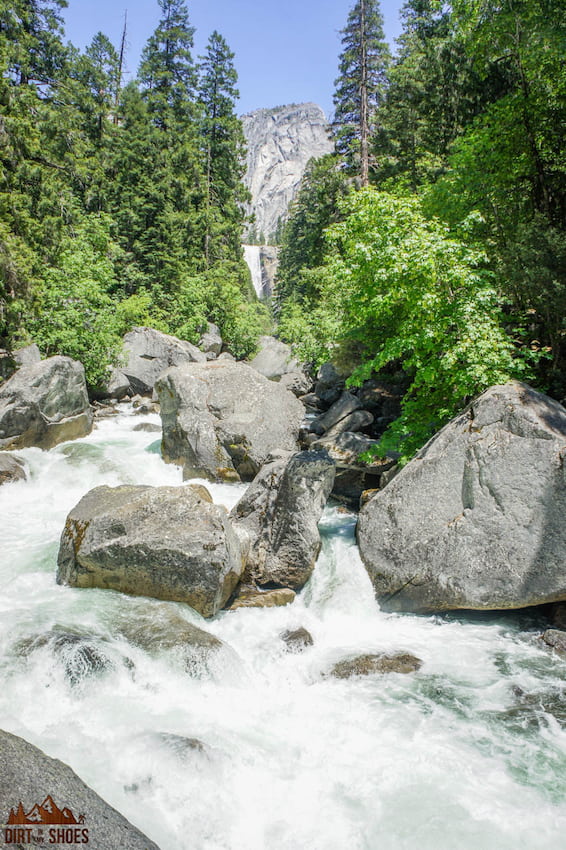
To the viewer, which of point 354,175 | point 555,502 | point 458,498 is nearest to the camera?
point 555,502

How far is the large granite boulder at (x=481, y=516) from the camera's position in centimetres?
696

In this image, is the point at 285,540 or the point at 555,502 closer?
the point at 555,502

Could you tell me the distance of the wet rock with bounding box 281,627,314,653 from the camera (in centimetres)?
675

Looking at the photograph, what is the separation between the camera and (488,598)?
708 cm

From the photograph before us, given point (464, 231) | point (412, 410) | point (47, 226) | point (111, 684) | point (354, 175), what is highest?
point (354, 175)

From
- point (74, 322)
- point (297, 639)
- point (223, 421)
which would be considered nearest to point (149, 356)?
point (74, 322)

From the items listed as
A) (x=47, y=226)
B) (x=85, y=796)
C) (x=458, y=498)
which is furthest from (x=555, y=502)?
(x=47, y=226)

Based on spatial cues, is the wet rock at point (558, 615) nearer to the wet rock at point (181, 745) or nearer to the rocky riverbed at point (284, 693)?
the rocky riverbed at point (284, 693)

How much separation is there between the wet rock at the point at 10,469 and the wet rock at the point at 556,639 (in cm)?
1153

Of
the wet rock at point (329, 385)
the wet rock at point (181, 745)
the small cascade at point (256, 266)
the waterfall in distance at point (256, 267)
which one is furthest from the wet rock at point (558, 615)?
the waterfall in distance at point (256, 267)

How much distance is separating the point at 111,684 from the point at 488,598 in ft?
17.5

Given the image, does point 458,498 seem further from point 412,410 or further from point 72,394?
point 72,394

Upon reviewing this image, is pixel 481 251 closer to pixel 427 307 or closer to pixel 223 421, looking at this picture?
pixel 427 307

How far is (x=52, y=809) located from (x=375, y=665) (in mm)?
4383
